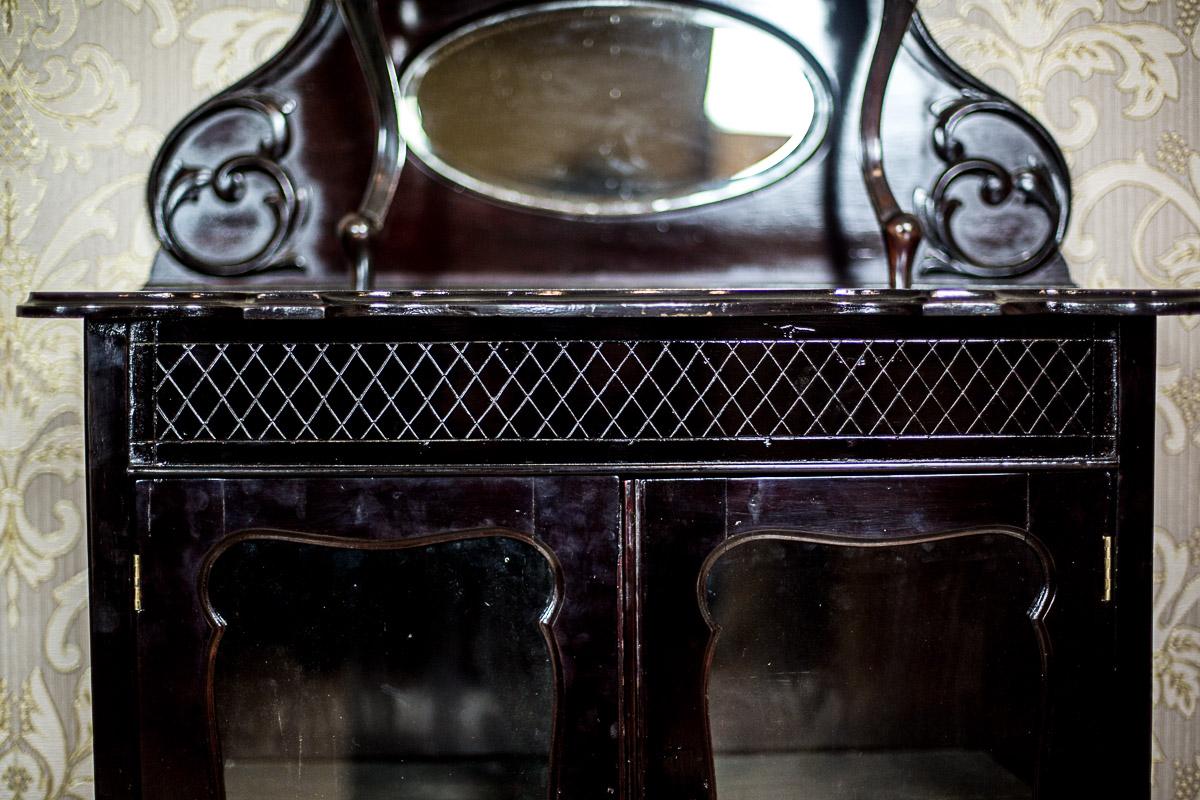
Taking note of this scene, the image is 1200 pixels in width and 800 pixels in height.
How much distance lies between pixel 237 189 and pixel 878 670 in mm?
803

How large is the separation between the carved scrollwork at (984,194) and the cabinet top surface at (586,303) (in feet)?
0.74

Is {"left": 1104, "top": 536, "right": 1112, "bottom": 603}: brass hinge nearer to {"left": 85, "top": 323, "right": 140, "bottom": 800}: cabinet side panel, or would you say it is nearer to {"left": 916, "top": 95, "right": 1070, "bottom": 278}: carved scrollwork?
{"left": 916, "top": 95, "right": 1070, "bottom": 278}: carved scrollwork

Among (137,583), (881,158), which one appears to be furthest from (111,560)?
(881,158)

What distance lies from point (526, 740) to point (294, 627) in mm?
221

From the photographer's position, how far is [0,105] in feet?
2.92

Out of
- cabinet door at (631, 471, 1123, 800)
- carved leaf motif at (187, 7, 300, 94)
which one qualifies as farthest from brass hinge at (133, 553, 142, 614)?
carved leaf motif at (187, 7, 300, 94)

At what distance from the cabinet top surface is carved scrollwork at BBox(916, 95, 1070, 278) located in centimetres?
23

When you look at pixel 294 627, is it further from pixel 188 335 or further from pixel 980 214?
pixel 980 214

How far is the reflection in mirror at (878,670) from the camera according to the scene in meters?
0.70

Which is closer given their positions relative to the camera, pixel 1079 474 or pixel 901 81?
pixel 1079 474

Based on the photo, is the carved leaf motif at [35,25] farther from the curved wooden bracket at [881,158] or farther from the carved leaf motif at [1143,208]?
the carved leaf motif at [1143,208]

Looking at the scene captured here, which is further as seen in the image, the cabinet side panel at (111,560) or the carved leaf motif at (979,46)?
the carved leaf motif at (979,46)

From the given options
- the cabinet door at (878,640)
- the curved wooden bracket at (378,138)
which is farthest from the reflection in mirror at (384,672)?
the curved wooden bracket at (378,138)

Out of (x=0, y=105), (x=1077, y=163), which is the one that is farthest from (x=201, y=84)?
(x=1077, y=163)
